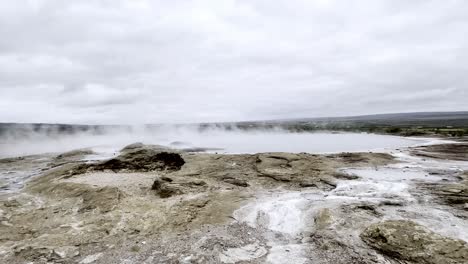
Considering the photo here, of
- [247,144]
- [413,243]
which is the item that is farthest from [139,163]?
[247,144]

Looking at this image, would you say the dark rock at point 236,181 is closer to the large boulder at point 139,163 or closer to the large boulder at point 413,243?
the large boulder at point 139,163

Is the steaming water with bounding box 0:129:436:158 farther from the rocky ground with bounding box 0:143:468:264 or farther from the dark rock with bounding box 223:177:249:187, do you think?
the rocky ground with bounding box 0:143:468:264

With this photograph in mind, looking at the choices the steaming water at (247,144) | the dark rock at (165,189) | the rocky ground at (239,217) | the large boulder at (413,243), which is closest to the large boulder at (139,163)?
the rocky ground at (239,217)

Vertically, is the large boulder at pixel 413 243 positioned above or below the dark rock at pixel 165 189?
below

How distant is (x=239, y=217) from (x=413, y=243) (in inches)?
191

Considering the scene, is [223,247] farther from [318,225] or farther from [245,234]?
[318,225]

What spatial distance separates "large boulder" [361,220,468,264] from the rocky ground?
0.9 inches

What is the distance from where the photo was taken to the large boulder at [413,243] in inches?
282

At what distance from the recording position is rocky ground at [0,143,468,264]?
791 cm

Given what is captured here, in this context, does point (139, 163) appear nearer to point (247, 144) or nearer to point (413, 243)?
point (413, 243)

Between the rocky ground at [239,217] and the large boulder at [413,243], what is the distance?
0.02 metres

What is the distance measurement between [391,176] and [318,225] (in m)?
8.12

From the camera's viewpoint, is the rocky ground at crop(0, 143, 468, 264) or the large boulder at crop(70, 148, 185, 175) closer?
the rocky ground at crop(0, 143, 468, 264)

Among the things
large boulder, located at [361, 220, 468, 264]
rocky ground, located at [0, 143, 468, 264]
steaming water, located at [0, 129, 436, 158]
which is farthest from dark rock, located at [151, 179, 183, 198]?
steaming water, located at [0, 129, 436, 158]
